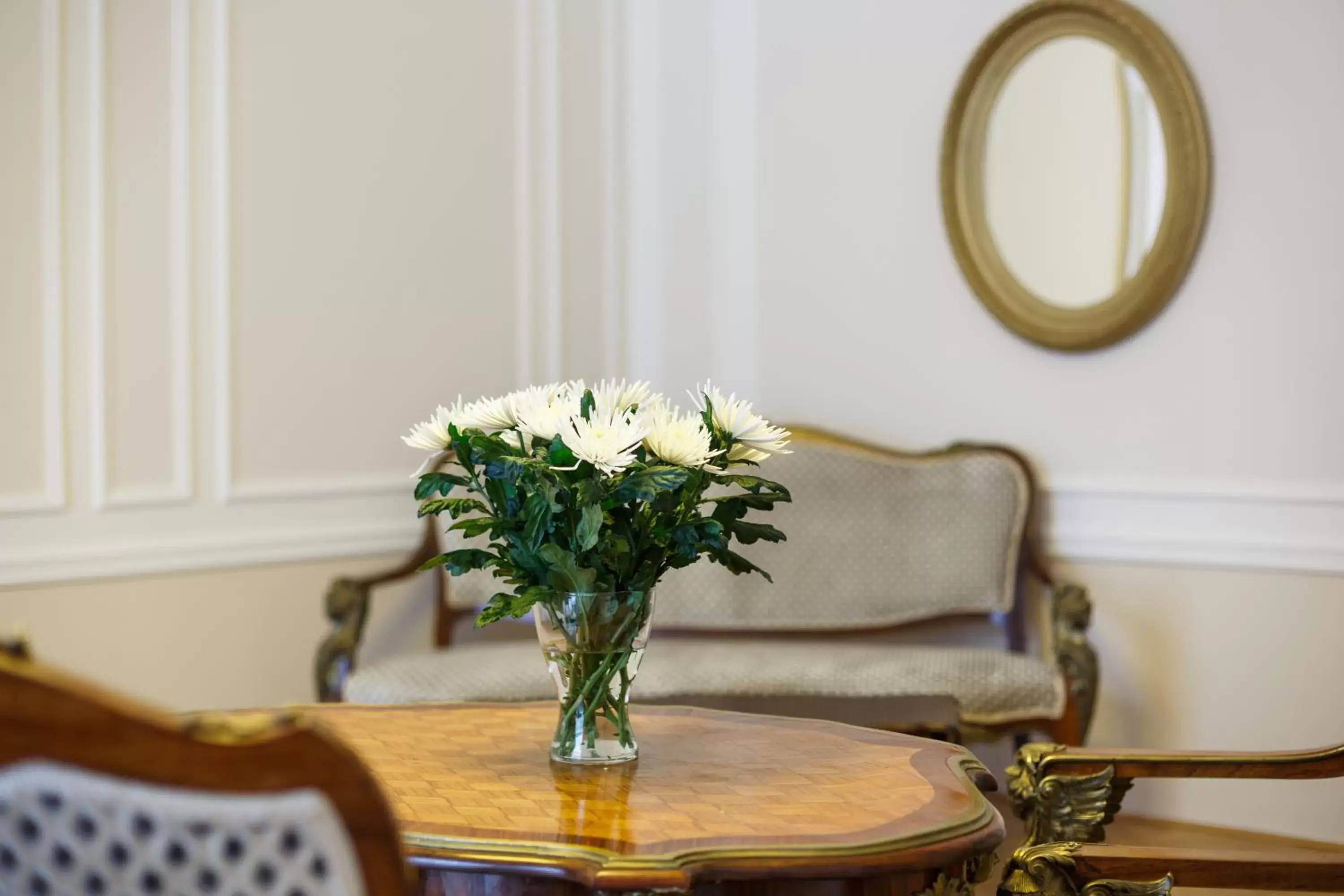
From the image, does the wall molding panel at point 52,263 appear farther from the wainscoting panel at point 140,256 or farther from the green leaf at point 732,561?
the green leaf at point 732,561

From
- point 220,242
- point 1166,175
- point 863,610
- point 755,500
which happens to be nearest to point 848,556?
point 863,610

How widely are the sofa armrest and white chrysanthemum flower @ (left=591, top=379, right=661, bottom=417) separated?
1.79m

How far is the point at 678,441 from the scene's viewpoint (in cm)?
198

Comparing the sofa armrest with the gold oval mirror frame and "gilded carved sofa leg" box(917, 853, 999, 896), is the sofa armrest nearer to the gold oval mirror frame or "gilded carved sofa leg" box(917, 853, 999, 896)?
the gold oval mirror frame

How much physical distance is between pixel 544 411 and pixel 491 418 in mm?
99

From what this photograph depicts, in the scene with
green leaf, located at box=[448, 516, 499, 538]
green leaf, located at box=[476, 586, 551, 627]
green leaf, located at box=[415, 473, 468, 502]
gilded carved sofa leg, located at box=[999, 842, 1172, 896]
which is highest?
green leaf, located at box=[415, 473, 468, 502]

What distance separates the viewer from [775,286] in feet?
15.7

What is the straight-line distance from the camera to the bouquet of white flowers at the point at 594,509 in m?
1.96

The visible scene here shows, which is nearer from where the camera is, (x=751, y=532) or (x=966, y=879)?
(x=966, y=879)

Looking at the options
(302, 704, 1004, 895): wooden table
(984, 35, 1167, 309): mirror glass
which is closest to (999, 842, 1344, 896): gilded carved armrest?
(302, 704, 1004, 895): wooden table

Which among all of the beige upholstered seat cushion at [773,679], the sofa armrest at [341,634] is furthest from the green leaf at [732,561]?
the sofa armrest at [341,634]

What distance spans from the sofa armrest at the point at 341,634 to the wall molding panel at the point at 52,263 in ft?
2.42

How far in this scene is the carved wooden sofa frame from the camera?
1.95 metres

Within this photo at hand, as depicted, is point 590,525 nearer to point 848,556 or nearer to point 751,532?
point 751,532
